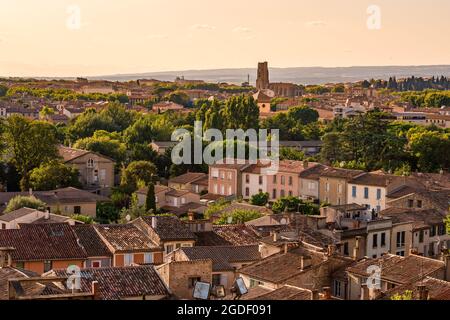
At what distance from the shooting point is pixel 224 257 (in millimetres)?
13547

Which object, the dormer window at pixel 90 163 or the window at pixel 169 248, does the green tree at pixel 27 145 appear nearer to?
the dormer window at pixel 90 163

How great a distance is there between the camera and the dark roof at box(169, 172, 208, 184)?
1316 inches

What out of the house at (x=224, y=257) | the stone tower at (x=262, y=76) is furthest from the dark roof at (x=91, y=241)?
the stone tower at (x=262, y=76)

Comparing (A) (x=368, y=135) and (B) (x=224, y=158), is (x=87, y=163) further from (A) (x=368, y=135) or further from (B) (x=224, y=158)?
(A) (x=368, y=135)

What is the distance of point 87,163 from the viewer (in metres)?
33.7

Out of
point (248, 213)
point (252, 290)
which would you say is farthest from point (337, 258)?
point (248, 213)

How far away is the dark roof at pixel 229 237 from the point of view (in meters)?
15.9

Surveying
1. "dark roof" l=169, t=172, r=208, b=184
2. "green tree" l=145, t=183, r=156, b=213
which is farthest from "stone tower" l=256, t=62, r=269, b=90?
"green tree" l=145, t=183, r=156, b=213

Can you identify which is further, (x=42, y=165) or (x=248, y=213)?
(x=42, y=165)

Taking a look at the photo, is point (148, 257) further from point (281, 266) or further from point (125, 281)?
point (125, 281)

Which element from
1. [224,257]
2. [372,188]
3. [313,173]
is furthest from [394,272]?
[313,173]

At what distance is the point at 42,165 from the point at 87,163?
287 cm

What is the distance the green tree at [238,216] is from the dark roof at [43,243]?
5788 millimetres
